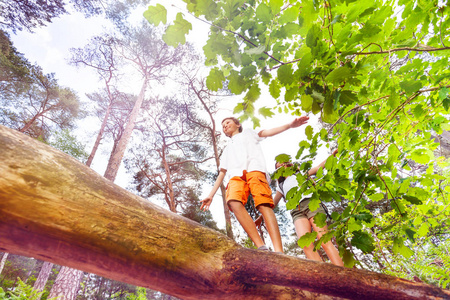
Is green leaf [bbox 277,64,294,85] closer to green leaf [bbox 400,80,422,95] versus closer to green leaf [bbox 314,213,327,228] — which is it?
green leaf [bbox 400,80,422,95]

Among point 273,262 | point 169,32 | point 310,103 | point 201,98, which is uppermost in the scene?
point 201,98

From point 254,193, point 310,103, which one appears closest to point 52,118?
point 254,193

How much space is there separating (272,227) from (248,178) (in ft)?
1.98

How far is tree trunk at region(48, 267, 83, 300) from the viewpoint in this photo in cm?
607

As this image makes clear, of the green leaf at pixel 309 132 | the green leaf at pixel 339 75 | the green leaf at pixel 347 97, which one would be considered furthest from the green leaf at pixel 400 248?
the green leaf at pixel 339 75

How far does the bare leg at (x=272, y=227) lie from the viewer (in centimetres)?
204

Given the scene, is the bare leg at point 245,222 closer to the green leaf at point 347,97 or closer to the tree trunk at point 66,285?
the green leaf at point 347,97

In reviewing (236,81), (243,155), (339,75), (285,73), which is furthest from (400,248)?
(243,155)

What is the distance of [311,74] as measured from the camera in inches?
39.9

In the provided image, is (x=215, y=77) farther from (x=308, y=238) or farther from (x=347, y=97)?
(x=308, y=238)

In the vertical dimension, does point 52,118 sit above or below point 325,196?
above

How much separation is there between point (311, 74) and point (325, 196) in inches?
26.7

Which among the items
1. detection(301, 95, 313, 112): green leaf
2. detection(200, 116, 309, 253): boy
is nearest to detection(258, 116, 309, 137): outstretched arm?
detection(200, 116, 309, 253): boy

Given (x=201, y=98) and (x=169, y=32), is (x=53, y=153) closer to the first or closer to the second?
(x=169, y=32)
